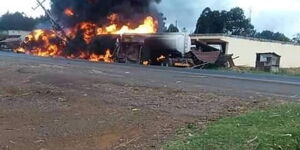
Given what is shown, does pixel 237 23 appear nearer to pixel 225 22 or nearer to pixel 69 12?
pixel 225 22

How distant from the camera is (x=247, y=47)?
50.3 metres

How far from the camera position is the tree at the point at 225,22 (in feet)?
227

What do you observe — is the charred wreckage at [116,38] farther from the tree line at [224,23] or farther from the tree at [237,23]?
the tree at [237,23]

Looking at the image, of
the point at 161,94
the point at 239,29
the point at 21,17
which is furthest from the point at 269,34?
the point at 161,94

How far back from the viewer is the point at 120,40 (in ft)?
118

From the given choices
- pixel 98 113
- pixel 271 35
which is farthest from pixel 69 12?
pixel 271 35

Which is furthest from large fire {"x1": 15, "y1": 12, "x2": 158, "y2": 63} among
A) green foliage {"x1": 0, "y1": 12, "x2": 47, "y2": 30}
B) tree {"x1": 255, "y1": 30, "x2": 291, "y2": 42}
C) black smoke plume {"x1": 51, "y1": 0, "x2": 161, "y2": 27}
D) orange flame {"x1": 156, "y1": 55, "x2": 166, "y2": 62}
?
green foliage {"x1": 0, "y1": 12, "x2": 47, "y2": 30}

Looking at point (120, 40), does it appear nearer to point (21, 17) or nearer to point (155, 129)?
point (155, 129)

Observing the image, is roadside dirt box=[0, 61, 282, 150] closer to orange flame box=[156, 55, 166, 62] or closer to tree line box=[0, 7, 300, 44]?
orange flame box=[156, 55, 166, 62]

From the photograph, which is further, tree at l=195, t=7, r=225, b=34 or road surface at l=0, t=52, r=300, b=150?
tree at l=195, t=7, r=225, b=34

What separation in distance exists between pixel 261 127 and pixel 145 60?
1068 inches

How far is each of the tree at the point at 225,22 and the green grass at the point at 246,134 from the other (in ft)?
198

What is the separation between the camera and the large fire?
127ft

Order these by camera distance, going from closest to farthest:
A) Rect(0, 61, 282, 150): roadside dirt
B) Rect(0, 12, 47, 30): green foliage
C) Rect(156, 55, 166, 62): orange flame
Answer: Rect(0, 61, 282, 150): roadside dirt
Rect(156, 55, 166, 62): orange flame
Rect(0, 12, 47, 30): green foliage
